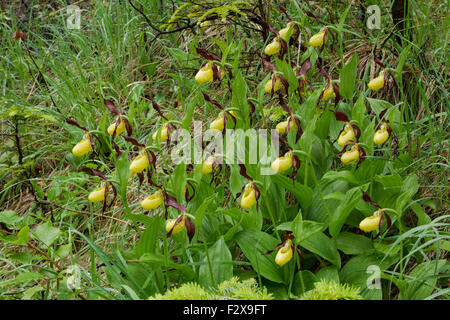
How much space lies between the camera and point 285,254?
1.57 m

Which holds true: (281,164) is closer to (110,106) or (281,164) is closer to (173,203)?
(173,203)

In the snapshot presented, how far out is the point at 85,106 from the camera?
2.92m

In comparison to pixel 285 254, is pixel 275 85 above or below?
above

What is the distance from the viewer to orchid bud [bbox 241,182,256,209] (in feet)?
5.32

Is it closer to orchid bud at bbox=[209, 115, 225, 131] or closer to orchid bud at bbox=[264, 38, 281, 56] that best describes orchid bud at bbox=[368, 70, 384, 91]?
orchid bud at bbox=[264, 38, 281, 56]

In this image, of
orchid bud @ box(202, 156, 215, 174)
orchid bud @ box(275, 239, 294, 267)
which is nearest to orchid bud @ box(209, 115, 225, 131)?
orchid bud @ box(202, 156, 215, 174)

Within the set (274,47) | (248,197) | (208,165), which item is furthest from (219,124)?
(274,47)

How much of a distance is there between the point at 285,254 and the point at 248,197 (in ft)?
0.76

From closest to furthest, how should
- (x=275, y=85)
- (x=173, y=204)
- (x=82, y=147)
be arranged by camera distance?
(x=173, y=204)
(x=82, y=147)
(x=275, y=85)

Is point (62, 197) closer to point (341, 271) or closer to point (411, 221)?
point (341, 271)

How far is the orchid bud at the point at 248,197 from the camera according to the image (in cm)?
162

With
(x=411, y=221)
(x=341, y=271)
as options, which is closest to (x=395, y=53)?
(x=411, y=221)
